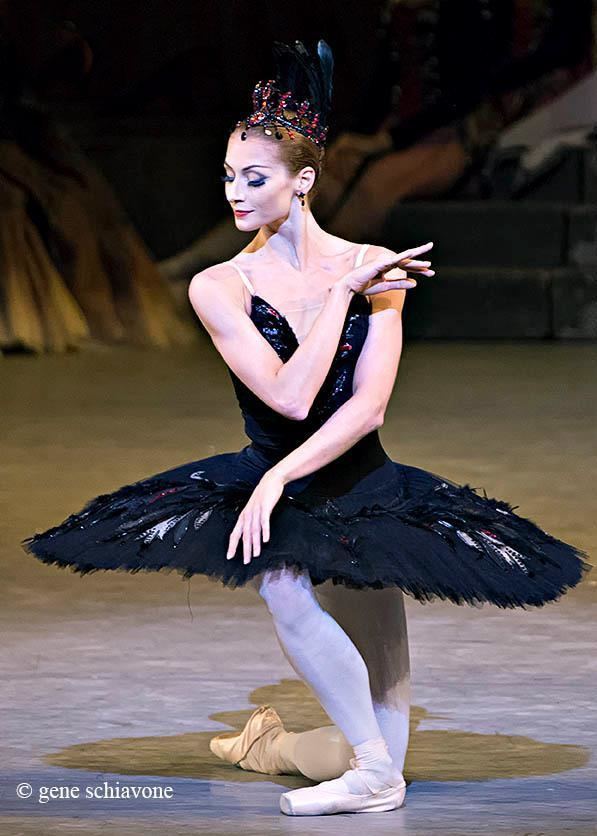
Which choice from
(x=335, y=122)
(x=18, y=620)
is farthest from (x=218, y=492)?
(x=335, y=122)

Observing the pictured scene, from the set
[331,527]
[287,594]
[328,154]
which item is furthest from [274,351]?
[328,154]

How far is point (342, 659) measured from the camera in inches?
110

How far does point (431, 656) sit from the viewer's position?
3.84 metres

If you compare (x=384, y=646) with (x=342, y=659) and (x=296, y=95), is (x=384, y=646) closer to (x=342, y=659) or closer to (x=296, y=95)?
(x=342, y=659)

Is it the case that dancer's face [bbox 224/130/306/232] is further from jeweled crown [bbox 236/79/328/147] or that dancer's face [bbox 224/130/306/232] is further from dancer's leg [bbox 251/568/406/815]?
dancer's leg [bbox 251/568/406/815]

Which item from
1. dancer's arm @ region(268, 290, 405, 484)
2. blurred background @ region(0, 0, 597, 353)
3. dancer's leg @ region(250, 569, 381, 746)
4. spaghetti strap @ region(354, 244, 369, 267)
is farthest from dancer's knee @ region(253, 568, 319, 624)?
blurred background @ region(0, 0, 597, 353)

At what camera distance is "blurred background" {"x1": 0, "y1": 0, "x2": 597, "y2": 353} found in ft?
37.2

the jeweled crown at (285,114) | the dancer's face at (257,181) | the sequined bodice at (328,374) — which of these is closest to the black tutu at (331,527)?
the sequined bodice at (328,374)

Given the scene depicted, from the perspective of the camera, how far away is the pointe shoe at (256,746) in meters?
3.04

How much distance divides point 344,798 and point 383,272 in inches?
32.7

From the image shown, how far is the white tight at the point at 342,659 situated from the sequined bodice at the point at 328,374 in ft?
0.88

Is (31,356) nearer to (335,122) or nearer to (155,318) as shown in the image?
(155,318)

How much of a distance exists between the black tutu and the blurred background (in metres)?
7.92

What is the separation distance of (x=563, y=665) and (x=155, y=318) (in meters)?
7.90
